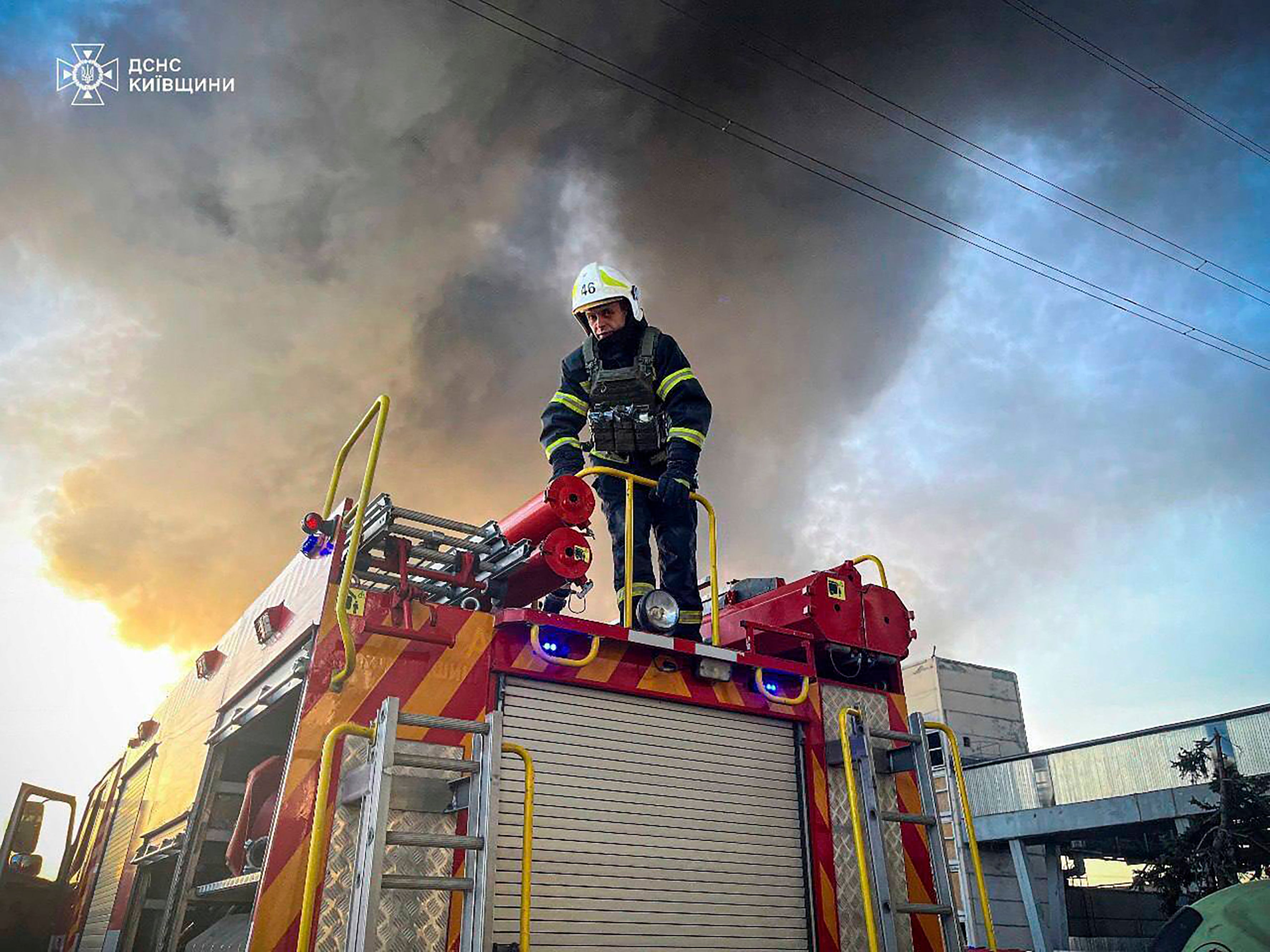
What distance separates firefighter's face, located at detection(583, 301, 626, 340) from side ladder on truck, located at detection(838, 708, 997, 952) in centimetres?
306

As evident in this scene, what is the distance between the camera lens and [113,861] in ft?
23.9

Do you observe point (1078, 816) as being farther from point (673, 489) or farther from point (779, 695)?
point (673, 489)

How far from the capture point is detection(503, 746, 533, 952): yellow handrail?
136 inches

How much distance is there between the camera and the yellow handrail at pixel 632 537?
536cm

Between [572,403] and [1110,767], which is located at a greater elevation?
[1110,767]

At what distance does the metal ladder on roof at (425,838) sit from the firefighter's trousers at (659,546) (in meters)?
1.98

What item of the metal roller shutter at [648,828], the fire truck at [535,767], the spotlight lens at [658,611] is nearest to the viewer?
the fire truck at [535,767]

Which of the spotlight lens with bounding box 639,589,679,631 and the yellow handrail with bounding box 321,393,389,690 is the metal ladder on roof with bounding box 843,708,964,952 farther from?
the yellow handrail with bounding box 321,393,389,690

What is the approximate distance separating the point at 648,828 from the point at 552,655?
972 millimetres

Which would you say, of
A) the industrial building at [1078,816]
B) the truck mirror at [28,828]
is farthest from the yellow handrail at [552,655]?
the industrial building at [1078,816]

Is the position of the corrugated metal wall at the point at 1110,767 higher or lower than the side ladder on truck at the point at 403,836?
higher

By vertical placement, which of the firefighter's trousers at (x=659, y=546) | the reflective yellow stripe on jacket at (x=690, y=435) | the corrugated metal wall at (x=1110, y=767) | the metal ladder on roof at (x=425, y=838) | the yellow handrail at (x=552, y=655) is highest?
the corrugated metal wall at (x=1110, y=767)

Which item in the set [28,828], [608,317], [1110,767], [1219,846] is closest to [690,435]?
[608,317]

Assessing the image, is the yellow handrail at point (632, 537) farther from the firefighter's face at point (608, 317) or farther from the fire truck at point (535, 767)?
the firefighter's face at point (608, 317)
